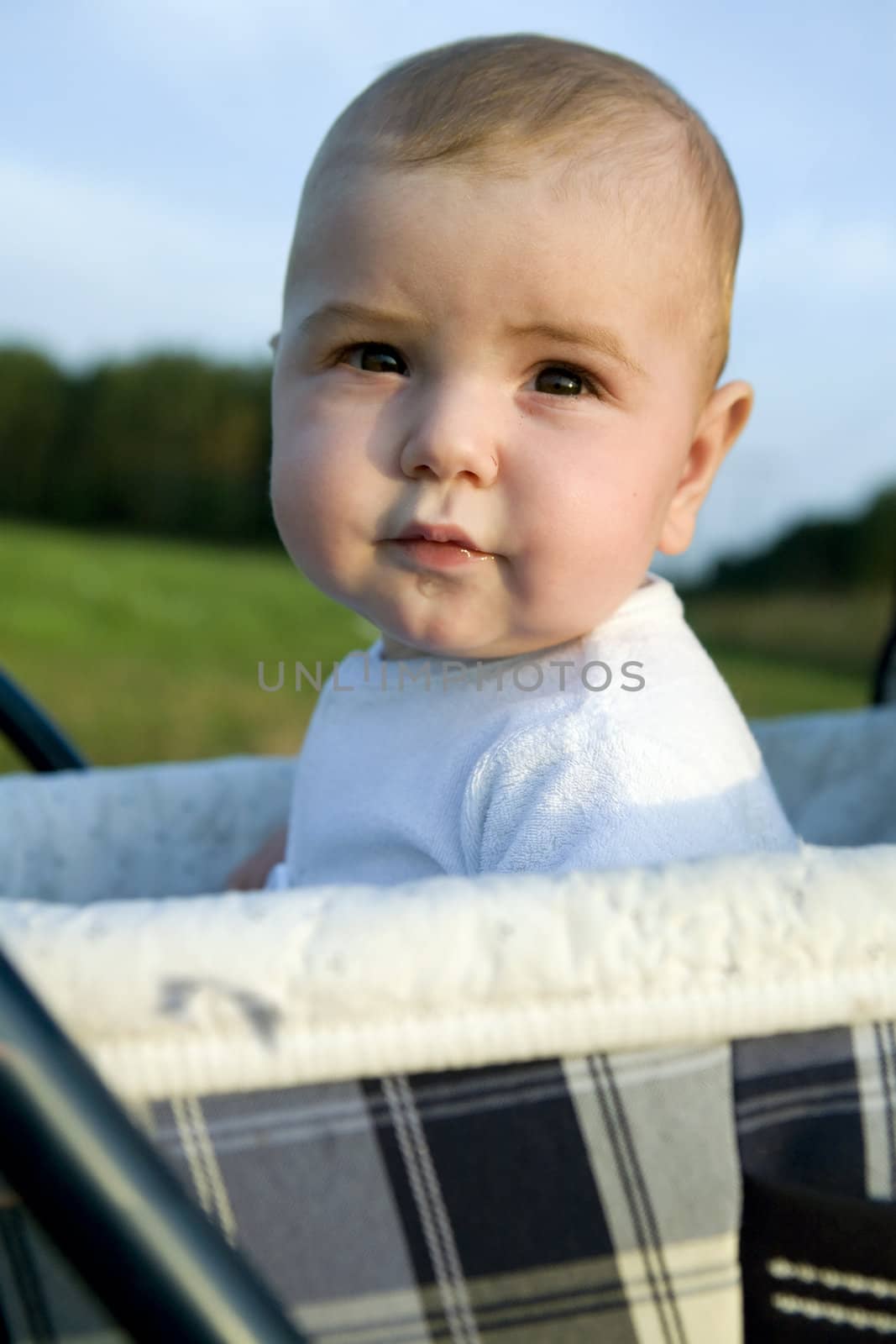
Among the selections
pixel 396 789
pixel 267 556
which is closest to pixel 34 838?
pixel 396 789

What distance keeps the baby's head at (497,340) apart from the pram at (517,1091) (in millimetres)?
361

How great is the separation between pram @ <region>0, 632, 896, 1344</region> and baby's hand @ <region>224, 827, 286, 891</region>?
670 millimetres

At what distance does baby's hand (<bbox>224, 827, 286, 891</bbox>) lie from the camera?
129 cm

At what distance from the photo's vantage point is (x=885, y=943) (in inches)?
24.5

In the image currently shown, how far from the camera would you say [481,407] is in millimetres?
898

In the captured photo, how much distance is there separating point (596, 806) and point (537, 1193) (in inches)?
11.5

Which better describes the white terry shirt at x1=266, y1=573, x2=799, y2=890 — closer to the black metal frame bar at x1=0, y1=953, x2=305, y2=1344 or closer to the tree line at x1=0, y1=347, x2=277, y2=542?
the black metal frame bar at x1=0, y1=953, x2=305, y2=1344

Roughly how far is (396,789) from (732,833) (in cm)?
30

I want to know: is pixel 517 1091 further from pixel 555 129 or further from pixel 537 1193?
pixel 555 129

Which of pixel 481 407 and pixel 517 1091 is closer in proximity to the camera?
pixel 517 1091

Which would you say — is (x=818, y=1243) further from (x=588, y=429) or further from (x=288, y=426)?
(x=288, y=426)

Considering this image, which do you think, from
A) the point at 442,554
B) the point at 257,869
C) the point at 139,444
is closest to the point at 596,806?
the point at 442,554

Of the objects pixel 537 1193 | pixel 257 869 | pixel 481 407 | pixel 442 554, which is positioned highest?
pixel 481 407

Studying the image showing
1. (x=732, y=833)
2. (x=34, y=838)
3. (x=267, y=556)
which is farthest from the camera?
(x=267, y=556)
